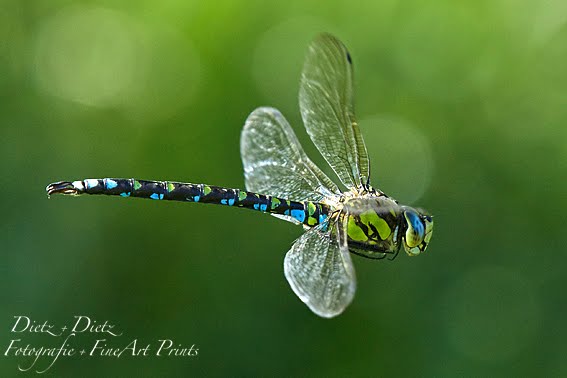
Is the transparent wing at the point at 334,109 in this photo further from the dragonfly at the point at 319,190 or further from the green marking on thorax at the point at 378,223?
the green marking on thorax at the point at 378,223

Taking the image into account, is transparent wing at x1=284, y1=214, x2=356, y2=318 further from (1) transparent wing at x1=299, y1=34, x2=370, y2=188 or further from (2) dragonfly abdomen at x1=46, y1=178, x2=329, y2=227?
(1) transparent wing at x1=299, y1=34, x2=370, y2=188

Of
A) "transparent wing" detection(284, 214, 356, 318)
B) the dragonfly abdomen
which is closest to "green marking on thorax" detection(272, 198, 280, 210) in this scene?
the dragonfly abdomen

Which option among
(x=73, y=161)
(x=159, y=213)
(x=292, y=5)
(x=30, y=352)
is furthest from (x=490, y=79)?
(x=30, y=352)

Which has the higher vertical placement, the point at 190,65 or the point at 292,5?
the point at 292,5

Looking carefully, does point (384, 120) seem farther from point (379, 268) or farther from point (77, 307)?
point (77, 307)

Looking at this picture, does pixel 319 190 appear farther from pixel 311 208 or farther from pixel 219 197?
pixel 219 197

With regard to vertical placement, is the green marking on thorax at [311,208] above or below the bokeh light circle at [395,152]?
A: below

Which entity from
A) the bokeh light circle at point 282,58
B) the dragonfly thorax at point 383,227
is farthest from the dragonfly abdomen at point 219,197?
the bokeh light circle at point 282,58
